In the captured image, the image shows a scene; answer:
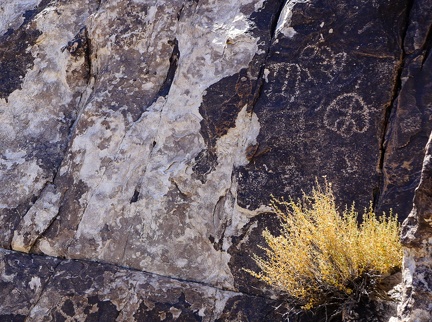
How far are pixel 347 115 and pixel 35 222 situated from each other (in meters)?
1.79

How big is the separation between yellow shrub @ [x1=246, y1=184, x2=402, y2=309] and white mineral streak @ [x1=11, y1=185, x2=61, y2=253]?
1.29 meters

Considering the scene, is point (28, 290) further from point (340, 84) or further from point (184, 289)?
point (340, 84)

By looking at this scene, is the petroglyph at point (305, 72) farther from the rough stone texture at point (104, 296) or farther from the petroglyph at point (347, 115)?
the rough stone texture at point (104, 296)

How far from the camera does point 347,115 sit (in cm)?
360

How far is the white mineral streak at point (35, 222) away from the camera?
157 inches

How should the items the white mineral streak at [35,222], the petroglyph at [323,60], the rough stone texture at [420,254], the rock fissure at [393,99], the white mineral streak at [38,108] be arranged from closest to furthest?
1. the rough stone texture at [420,254]
2. the rock fissure at [393,99]
3. the petroglyph at [323,60]
4. the white mineral streak at [35,222]
5. the white mineral streak at [38,108]

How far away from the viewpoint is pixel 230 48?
3920mm

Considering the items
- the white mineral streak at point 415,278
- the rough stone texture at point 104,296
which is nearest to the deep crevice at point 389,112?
the rough stone texture at point 104,296

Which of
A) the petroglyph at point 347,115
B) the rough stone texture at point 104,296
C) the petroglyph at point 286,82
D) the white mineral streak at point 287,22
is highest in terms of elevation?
the white mineral streak at point 287,22

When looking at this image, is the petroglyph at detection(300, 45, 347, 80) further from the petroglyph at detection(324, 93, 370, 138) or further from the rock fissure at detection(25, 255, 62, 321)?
the rock fissure at detection(25, 255, 62, 321)

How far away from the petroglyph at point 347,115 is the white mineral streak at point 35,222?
157cm

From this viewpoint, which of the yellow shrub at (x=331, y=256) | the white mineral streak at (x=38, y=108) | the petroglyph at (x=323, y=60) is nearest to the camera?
the yellow shrub at (x=331, y=256)

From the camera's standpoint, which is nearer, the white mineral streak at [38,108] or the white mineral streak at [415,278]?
the white mineral streak at [415,278]

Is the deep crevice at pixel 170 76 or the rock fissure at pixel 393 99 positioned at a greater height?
the deep crevice at pixel 170 76
